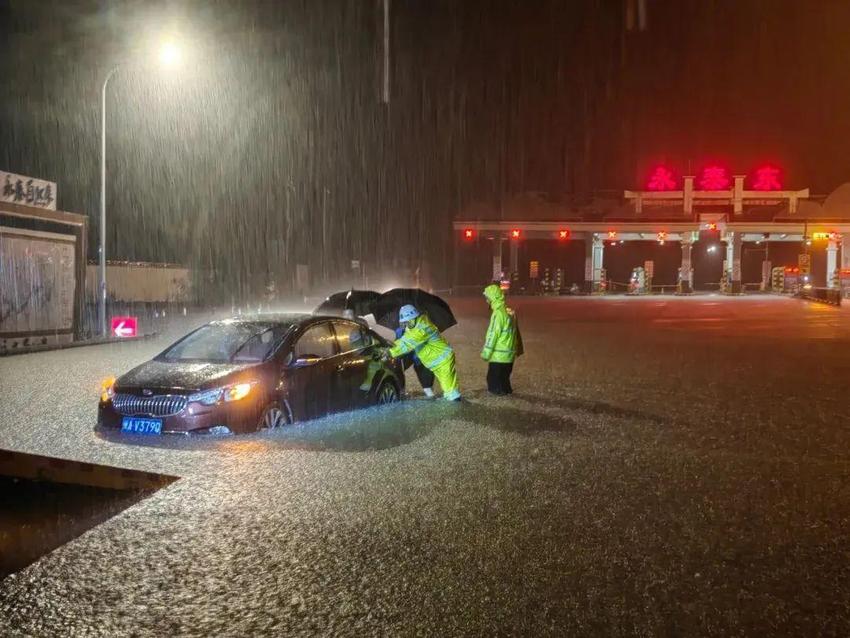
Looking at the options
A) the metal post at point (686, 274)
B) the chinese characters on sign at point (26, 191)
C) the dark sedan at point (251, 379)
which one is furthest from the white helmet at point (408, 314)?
the metal post at point (686, 274)

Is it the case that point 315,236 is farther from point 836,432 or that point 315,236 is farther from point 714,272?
point 836,432

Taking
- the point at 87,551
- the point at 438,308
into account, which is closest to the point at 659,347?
the point at 438,308

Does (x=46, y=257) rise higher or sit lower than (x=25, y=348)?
higher

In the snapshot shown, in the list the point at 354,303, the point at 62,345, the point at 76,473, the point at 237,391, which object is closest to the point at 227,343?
the point at 237,391

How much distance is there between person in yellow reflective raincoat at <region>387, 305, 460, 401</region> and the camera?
10.2 meters

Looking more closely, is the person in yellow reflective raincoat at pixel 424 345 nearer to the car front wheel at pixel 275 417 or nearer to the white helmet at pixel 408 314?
the white helmet at pixel 408 314

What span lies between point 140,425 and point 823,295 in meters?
45.2

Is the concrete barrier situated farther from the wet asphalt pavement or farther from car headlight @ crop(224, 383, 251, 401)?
car headlight @ crop(224, 383, 251, 401)

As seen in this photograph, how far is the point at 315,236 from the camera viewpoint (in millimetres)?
62438

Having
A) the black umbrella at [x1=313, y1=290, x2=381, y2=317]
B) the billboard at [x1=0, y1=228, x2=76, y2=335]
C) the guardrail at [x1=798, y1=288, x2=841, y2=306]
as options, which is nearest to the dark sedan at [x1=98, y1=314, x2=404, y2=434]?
the black umbrella at [x1=313, y1=290, x2=381, y2=317]

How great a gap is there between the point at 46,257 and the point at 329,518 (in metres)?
16.1

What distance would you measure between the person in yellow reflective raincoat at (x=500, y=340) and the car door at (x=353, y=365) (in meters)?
1.91

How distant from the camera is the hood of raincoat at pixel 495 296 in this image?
11.2 m

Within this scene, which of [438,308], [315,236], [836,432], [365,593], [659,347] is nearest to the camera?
[365,593]
